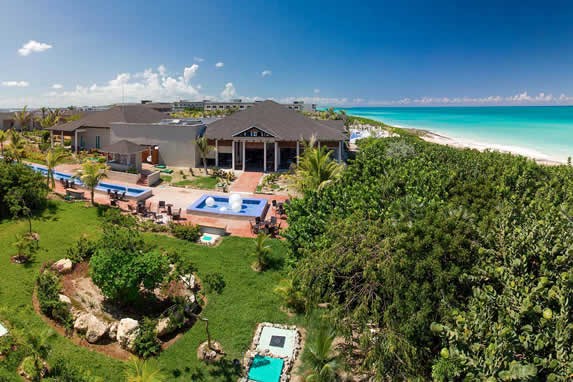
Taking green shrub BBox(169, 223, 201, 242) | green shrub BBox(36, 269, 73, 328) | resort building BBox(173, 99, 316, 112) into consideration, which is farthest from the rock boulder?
resort building BBox(173, 99, 316, 112)

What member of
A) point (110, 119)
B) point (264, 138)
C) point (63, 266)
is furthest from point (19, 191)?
point (110, 119)

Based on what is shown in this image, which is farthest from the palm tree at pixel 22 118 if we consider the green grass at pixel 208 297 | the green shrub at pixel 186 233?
the green shrub at pixel 186 233

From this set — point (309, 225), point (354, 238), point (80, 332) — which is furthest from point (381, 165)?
point (80, 332)

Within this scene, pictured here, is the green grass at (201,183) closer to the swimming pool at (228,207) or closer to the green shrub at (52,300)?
the swimming pool at (228,207)

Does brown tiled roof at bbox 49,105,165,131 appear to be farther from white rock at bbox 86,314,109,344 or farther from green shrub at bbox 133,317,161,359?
green shrub at bbox 133,317,161,359

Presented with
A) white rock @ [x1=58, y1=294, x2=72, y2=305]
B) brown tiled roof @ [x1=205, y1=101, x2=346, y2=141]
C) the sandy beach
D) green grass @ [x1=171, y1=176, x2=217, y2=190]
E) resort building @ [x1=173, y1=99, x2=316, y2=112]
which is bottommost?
white rock @ [x1=58, y1=294, x2=72, y2=305]

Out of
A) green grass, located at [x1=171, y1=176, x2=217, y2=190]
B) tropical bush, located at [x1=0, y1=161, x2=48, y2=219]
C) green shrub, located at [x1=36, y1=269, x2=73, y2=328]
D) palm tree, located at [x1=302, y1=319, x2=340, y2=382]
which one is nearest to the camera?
palm tree, located at [x1=302, y1=319, x2=340, y2=382]
